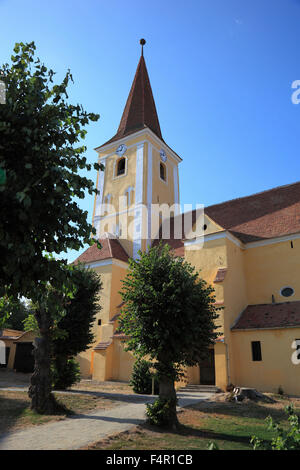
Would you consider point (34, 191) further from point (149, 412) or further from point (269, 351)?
point (269, 351)

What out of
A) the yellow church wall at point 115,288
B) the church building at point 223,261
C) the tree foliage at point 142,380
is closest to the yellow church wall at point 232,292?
the church building at point 223,261

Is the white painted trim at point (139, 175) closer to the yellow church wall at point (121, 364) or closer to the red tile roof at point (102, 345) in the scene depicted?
the red tile roof at point (102, 345)

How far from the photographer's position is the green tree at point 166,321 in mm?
10508

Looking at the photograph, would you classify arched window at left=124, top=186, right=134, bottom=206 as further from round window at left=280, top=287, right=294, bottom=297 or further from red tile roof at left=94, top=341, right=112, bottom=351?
round window at left=280, top=287, right=294, bottom=297

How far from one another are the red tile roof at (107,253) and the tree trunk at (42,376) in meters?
14.2

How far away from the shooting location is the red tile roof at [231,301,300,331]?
1806 cm

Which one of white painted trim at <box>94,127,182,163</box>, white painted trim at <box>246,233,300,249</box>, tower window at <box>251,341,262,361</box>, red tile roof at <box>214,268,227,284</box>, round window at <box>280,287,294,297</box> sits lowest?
tower window at <box>251,341,262,361</box>

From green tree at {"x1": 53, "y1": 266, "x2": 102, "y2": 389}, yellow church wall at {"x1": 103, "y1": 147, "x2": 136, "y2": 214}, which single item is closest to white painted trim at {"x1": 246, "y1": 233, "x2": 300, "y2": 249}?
green tree at {"x1": 53, "y1": 266, "x2": 102, "y2": 389}

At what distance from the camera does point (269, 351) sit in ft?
58.8

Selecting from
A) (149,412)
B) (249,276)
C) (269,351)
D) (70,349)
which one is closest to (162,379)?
(149,412)

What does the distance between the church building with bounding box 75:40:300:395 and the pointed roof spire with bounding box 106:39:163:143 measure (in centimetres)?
56

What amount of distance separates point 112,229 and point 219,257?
1378cm

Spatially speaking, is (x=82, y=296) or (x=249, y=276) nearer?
(x=82, y=296)
